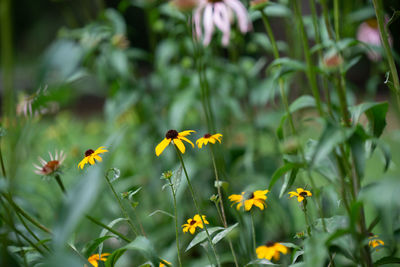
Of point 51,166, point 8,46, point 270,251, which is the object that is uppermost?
point 8,46

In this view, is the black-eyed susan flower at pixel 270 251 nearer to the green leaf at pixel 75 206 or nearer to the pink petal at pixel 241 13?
the green leaf at pixel 75 206

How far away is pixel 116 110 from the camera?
96 centimetres

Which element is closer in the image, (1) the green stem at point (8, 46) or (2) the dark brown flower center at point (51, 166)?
(1) the green stem at point (8, 46)

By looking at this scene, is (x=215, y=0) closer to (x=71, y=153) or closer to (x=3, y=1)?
(x=3, y=1)

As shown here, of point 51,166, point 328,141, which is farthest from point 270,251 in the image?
point 51,166

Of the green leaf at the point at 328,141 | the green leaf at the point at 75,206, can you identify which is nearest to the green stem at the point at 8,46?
the green leaf at the point at 75,206

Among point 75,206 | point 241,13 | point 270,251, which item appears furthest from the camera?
point 241,13

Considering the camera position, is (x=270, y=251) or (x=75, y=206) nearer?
(x=75, y=206)

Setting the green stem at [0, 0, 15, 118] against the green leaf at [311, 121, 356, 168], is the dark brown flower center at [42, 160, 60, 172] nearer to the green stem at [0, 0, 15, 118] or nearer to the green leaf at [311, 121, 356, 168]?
the green stem at [0, 0, 15, 118]

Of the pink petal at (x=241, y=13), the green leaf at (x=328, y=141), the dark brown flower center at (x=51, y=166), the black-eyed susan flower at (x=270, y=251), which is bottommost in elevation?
the black-eyed susan flower at (x=270, y=251)

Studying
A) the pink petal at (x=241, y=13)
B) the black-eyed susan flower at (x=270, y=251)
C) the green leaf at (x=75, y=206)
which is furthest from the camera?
the pink petal at (x=241, y=13)

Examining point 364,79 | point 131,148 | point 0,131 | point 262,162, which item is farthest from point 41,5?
point 0,131

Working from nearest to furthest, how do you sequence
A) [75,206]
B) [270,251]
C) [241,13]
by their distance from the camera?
[75,206] < [270,251] < [241,13]

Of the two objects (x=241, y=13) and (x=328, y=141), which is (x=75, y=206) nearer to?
(x=328, y=141)
